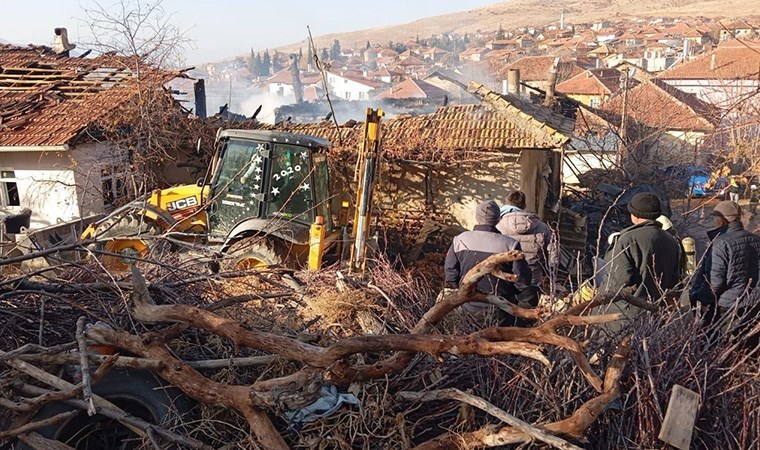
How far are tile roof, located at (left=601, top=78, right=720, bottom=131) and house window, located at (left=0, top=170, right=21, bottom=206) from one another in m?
21.5

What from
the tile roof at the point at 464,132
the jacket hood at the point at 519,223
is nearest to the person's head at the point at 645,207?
the jacket hood at the point at 519,223

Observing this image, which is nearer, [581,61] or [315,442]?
Answer: [315,442]

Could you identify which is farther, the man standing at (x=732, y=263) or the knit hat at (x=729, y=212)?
the knit hat at (x=729, y=212)

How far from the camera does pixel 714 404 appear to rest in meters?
3.98

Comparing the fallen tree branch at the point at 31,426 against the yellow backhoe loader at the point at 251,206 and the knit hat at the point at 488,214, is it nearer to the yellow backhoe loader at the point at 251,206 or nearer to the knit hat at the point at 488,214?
the knit hat at the point at 488,214

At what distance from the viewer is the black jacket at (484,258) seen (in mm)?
5613

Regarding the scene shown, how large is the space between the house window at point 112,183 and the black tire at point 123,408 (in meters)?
11.0

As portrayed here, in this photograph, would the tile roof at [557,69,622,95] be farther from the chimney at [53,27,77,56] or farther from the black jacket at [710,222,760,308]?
the black jacket at [710,222,760,308]

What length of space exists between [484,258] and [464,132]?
9661mm

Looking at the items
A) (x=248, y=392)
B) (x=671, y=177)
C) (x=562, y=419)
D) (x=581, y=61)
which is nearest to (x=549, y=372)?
(x=562, y=419)

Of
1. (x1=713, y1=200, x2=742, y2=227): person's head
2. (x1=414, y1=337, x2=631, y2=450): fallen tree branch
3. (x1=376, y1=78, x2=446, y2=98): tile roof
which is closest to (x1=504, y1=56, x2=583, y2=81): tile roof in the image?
(x1=376, y1=78, x2=446, y2=98): tile roof

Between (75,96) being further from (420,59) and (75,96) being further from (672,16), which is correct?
(672,16)

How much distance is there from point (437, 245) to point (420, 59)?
8515 centimetres

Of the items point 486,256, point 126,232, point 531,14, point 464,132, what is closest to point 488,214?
point 486,256
